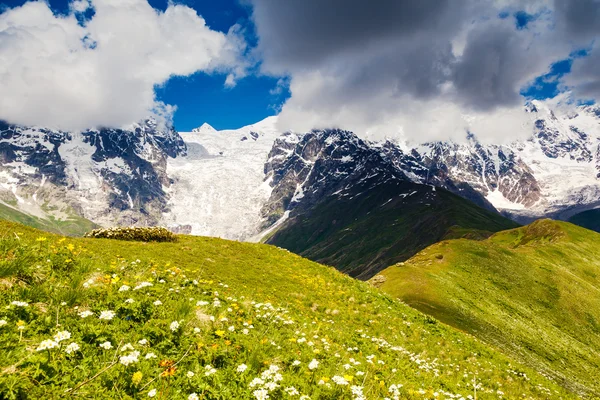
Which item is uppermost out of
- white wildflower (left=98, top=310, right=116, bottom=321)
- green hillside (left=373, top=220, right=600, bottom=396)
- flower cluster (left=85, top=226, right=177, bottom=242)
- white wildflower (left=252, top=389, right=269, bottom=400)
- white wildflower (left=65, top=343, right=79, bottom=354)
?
flower cluster (left=85, top=226, right=177, bottom=242)

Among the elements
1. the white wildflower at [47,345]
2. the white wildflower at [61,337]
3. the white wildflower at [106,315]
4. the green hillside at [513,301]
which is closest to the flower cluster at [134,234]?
the white wildflower at [106,315]

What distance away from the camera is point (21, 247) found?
441 inches

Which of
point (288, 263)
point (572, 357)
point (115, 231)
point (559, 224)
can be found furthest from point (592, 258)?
point (115, 231)

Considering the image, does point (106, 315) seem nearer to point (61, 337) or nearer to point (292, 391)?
point (61, 337)

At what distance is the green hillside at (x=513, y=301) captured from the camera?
4241 cm

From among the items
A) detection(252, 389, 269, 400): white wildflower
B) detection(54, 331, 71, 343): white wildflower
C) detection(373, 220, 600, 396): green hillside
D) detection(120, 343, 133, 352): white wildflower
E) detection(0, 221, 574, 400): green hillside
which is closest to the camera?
detection(0, 221, 574, 400): green hillside

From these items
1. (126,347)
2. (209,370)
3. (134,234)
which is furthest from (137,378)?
(134,234)

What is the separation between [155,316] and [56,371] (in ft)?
10.9

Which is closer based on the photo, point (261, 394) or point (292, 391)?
point (261, 394)

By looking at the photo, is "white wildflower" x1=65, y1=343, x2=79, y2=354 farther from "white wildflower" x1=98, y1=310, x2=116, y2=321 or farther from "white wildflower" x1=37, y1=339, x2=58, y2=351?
"white wildflower" x1=98, y1=310, x2=116, y2=321

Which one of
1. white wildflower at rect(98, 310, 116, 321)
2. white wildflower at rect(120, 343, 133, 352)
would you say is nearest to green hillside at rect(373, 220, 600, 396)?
white wildflower at rect(120, 343, 133, 352)

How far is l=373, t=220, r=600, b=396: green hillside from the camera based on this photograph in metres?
42.4

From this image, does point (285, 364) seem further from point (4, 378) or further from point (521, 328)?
point (521, 328)

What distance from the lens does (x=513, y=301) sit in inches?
2298
